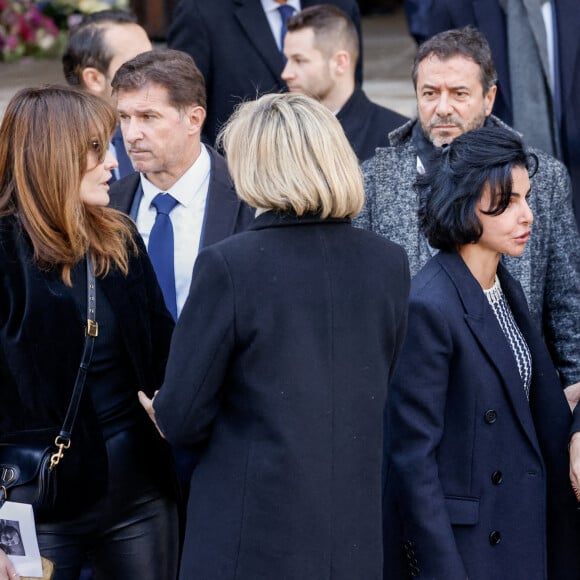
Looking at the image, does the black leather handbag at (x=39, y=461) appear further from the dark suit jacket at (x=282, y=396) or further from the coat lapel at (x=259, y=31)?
the coat lapel at (x=259, y=31)

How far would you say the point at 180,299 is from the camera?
3.84 m

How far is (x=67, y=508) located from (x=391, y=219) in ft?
4.98

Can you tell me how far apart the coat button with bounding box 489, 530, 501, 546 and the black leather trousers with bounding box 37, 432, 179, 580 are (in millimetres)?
805

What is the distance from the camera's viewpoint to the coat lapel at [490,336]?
3.19 m

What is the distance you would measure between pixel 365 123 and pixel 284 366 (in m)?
2.87

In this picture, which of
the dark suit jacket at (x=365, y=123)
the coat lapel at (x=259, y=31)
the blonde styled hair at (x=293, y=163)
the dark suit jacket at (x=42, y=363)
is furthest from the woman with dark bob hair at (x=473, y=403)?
the coat lapel at (x=259, y=31)

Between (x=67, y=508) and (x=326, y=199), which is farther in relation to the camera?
(x=67, y=508)

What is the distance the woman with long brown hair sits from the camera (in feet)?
9.73

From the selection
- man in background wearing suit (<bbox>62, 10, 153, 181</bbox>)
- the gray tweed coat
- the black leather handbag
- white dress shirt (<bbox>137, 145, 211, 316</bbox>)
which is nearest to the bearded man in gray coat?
the gray tweed coat

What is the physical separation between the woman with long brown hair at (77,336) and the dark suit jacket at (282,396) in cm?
31

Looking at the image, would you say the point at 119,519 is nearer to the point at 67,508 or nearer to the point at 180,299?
the point at 67,508

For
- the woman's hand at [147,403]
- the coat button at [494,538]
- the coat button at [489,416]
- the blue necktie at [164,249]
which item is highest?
the blue necktie at [164,249]

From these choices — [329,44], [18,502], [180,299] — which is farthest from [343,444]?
[329,44]

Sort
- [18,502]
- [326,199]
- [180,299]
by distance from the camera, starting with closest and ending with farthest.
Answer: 1. [326,199]
2. [18,502]
3. [180,299]
